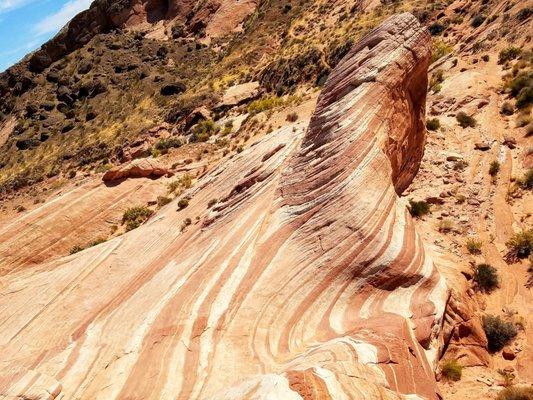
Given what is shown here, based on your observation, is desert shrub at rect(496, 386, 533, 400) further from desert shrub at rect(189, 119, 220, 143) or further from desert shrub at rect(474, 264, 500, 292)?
desert shrub at rect(189, 119, 220, 143)

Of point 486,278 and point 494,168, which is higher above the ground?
point 494,168

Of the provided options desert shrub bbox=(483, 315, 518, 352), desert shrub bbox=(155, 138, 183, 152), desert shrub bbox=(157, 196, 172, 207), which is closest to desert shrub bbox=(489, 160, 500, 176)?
desert shrub bbox=(483, 315, 518, 352)

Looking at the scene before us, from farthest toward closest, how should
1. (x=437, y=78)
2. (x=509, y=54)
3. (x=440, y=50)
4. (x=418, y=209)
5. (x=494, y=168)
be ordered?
1. (x=440, y=50)
2. (x=437, y=78)
3. (x=509, y=54)
4. (x=494, y=168)
5. (x=418, y=209)

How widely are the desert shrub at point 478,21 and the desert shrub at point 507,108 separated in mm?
15323

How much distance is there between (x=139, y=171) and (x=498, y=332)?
73.8 ft

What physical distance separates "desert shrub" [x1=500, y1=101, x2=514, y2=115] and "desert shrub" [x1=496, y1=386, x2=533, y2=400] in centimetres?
1497

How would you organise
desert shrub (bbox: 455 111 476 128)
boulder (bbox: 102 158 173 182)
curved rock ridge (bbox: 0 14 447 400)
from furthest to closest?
boulder (bbox: 102 158 173 182)
desert shrub (bbox: 455 111 476 128)
curved rock ridge (bbox: 0 14 447 400)

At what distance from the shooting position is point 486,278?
14164 millimetres

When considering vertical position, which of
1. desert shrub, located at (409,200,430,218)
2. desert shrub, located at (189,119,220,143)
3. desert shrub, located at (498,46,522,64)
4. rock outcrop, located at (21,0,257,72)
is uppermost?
rock outcrop, located at (21,0,257,72)

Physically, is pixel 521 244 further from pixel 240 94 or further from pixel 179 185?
pixel 240 94

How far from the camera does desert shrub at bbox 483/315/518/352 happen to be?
479 inches

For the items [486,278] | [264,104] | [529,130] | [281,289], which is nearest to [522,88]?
[529,130]

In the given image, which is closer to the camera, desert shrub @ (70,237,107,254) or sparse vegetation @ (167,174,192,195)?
desert shrub @ (70,237,107,254)

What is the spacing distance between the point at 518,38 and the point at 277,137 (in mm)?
17365
